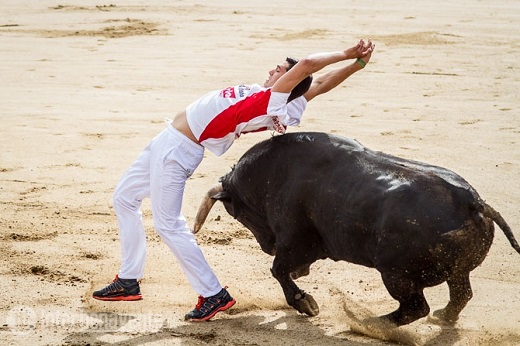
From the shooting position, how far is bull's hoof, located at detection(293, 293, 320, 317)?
6.61m

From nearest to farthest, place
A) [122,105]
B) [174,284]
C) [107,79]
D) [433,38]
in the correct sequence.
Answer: [174,284], [122,105], [107,79], [433,38]

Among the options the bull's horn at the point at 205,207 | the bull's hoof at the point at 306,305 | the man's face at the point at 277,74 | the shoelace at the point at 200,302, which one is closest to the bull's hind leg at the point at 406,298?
the bull's hoof at the point at 306,305

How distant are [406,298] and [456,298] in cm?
58

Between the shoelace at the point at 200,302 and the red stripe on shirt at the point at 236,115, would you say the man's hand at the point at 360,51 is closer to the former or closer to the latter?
the red stripe on shirt at the point at 236,115

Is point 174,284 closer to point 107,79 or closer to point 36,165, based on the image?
point 36,165

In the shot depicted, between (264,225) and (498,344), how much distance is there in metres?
1.80

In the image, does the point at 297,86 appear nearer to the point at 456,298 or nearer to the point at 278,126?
the point at 278,126

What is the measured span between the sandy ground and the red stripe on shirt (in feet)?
4.20

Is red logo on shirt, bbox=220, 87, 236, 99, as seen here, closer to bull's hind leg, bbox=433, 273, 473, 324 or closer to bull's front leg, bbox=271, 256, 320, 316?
bull's front leg, bbox=271, 256, 320, 316

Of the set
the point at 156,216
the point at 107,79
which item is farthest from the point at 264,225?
the point at 107,79

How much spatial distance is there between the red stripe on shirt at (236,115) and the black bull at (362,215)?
1.17ft

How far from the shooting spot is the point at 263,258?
787cm

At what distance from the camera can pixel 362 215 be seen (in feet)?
19.5

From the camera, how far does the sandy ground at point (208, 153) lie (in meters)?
6.70
